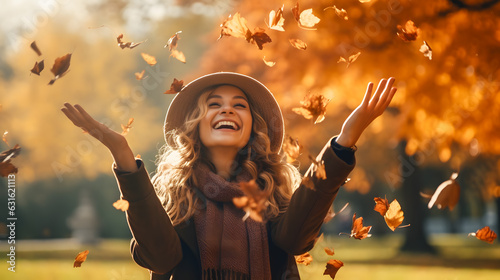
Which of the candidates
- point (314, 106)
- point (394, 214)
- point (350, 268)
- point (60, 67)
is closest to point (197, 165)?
point (314, 106)

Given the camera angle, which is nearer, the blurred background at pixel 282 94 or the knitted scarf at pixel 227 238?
the knitted scarf at pixel 227 238

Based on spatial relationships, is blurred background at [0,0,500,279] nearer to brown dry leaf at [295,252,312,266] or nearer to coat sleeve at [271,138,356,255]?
coat sleeve at [271,138,356,255]

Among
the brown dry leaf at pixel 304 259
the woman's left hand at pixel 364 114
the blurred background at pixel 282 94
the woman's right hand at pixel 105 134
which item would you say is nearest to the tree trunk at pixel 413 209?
the blurred background at pixel 282 94

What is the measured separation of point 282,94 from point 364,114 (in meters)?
7.02

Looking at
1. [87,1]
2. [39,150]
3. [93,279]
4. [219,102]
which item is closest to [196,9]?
[87,1]

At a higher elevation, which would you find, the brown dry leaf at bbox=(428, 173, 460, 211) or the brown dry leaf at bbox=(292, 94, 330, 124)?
the brown dry leaf at bbox=(292, 94, 330, 124)

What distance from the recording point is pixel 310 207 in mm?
2531

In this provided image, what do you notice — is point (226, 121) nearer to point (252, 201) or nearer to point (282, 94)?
point (252, 201)

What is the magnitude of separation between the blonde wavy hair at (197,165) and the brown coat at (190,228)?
118 millimetres

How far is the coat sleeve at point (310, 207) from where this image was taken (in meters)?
2.42

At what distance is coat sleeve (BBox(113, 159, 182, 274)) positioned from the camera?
240 centimetres

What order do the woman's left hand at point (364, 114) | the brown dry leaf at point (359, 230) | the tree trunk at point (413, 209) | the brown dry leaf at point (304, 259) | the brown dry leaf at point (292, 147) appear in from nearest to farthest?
the woman's left hand at point (364, 114)
the brown dry leaf at point (292, 147)
the brown dry leaf at point (359, 230)
the brown dry leaf at point (304, 259)
the tree trunk at point (413, 209)

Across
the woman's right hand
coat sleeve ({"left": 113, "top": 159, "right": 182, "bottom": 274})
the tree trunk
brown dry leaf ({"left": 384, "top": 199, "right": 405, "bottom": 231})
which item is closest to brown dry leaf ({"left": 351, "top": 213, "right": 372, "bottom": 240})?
brown dry leaf ({"left": 384, "top": 199, "right": 405, "bottom": 231})

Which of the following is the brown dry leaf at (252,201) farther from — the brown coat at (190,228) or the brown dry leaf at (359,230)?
the brown dry leaf at (359,230)
